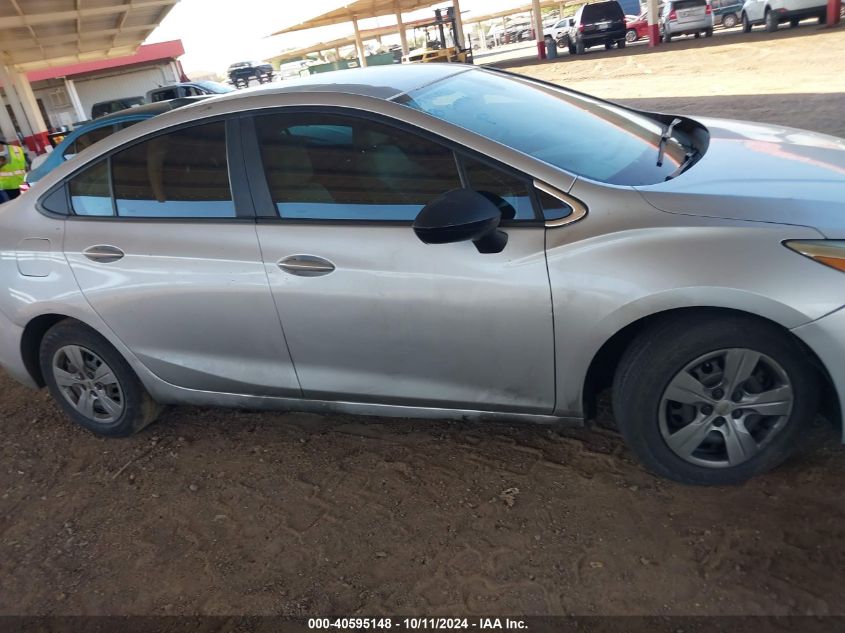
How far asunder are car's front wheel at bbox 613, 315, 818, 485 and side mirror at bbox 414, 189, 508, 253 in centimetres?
72

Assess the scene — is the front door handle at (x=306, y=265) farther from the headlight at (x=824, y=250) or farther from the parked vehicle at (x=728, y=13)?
the parked vehicle at (x=728, y=13)

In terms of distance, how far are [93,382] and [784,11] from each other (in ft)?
75.6

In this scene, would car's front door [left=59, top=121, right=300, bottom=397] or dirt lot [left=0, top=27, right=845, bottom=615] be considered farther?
car's front door [left=59, top=121, right=300, bottom=397]

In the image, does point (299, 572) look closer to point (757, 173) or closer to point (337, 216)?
point (337, 216)

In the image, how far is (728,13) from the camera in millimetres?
29531

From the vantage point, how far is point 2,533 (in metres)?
3.20

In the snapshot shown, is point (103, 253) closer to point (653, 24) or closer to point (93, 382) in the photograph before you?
point (93, 382)

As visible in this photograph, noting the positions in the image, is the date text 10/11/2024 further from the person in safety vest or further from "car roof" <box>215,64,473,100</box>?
the person in safety vest

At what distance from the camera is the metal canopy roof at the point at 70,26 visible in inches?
672

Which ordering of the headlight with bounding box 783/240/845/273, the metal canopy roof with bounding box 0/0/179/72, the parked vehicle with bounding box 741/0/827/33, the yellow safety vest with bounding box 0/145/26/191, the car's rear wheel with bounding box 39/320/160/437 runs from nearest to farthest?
1. the headlight with bounding box 783/240/845/273
2. the car's rear wheel with bounding box 39/320/160/437
3. the yellow safety vest with bounding box 0/145/26/191
4. the metal canopy roof with bounding box 0/0/179/72
5. the parked vehicle with bounding box 741/0/827/33

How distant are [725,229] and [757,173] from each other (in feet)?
1.56

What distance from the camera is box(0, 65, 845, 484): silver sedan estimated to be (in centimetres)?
242

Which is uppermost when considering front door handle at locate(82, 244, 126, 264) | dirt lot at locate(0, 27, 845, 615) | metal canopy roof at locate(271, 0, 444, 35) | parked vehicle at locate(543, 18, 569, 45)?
metal canopy roof at locate(271, 0, 444, 35)

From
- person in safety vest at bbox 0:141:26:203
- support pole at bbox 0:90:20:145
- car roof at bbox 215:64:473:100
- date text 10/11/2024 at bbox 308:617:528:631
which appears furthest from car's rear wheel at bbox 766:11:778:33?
support pole at bbox 0:90:20:145
